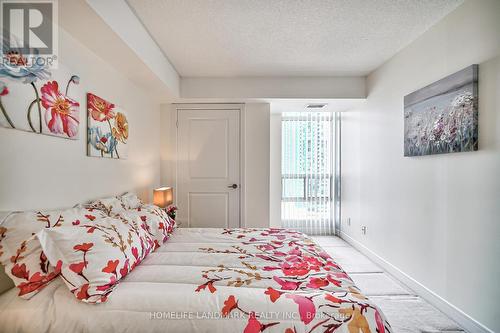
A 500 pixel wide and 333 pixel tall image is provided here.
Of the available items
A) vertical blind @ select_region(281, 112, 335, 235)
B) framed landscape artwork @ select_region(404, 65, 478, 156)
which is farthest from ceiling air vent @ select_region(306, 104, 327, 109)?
framed landscape artwork @ select_region(404, 65, 478, 156)

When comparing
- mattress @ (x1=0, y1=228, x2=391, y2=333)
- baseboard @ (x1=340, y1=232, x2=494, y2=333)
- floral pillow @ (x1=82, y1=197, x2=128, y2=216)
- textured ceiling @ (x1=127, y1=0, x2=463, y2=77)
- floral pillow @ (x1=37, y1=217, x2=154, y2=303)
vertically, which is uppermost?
textured ceiling @ (x1=127, y1=0, x2=463, y2=77)

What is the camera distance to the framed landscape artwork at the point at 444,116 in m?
1.76

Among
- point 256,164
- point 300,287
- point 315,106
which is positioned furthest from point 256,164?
point 300,287

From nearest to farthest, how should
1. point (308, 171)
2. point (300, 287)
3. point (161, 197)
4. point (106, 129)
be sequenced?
1. point (300, 287)
2. point (106, 129)
3. point (161, 197)
4. point (308, 171)

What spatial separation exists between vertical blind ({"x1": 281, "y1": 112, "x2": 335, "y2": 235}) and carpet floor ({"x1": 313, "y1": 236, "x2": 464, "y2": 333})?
3.41 ft

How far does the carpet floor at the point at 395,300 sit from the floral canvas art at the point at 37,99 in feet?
9.59

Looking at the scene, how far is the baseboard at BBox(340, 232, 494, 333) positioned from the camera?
5.79 feet

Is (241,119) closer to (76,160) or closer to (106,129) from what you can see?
(106,129)

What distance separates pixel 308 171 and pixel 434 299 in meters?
2.53

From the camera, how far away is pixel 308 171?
431 centimetres

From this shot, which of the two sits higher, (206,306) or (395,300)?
(206,306)

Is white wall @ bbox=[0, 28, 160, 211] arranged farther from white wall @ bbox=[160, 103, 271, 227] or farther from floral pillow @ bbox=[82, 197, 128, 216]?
white wall @ bbox=[160, 103, 271, 227]

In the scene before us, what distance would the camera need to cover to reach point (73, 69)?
5.85ft

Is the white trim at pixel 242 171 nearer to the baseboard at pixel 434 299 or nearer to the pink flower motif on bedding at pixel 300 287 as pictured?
the pink flower motif on bedding at pixel 300 287
